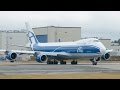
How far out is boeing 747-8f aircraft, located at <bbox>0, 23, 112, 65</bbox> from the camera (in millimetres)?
55750

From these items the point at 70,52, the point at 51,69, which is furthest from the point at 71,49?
the point at 51,69

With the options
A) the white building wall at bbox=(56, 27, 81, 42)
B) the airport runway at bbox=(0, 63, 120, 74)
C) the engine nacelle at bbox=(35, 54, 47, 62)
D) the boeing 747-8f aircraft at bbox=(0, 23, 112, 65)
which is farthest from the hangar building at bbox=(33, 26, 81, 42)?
the airport runway at bbox=(0, 63, 120, 74)

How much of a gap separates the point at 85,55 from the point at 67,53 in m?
3.54

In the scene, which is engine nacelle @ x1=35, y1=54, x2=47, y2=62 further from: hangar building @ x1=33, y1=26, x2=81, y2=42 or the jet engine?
hangar building @ x1=33, y1=26, x2=81, y2=42

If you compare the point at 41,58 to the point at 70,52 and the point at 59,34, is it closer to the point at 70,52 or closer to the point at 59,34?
the point at 70,52

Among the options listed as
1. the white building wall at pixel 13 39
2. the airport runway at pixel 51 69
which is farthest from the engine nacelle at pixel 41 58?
the white building wall at pixel 13 39

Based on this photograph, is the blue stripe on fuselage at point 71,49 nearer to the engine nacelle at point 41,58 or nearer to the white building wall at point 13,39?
the engine nacelle at point 41,58

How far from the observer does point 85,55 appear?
186ft

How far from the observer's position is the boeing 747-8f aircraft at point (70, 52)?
55750mm

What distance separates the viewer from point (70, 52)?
58.4 metres
